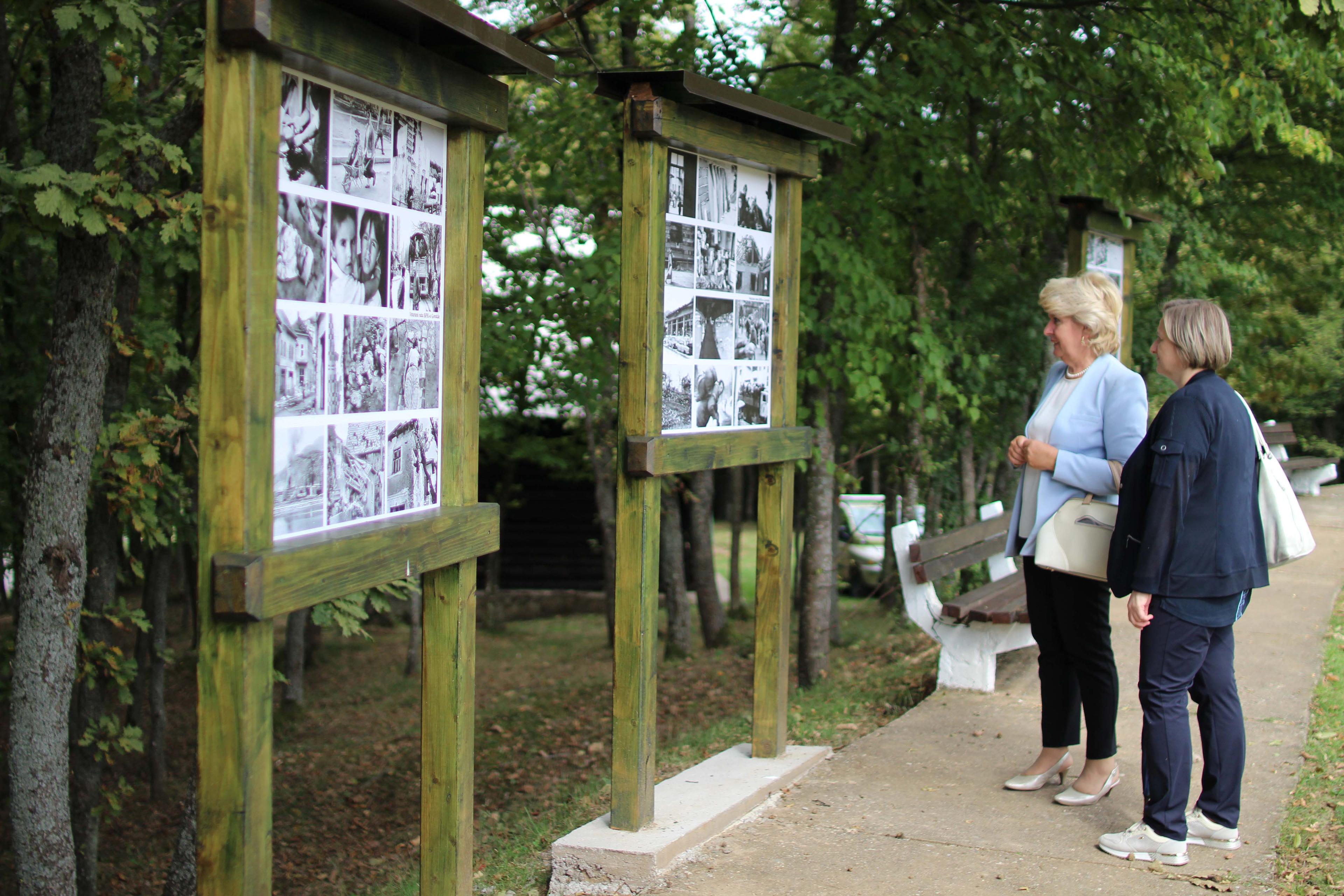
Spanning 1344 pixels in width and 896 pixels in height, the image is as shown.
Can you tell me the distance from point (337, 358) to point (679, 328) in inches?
65.6

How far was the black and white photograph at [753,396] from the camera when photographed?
183 inches

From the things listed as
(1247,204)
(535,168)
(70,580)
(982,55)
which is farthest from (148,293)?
(1247,204)

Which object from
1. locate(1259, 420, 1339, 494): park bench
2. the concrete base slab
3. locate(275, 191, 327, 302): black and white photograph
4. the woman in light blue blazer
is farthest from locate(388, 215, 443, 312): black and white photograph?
locate(1259, 420, 1339, 494): park bench

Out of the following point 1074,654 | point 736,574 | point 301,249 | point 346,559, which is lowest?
point 736,574

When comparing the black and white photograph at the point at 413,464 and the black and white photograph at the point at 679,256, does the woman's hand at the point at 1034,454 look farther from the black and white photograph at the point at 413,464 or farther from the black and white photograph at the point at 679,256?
the black and white photograph at the point at 413,464

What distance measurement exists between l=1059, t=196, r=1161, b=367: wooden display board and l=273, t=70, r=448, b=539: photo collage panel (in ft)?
18.1

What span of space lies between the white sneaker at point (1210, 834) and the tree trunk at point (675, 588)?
9.44 metres

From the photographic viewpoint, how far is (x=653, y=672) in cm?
412

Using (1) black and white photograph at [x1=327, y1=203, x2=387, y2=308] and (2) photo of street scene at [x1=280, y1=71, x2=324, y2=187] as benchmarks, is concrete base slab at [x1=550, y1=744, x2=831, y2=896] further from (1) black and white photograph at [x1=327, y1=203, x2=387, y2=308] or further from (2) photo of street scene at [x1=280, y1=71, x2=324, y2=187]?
(2) photo of street scene at [x1=280, y1=71, x2=324, y2=187]

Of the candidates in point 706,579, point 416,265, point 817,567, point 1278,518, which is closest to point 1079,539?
point 1278,518

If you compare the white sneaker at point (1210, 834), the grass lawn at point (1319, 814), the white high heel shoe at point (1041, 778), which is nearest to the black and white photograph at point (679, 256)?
the white high heel shoe at point (1041, 778)

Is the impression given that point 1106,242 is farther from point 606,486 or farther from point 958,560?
point 606,486

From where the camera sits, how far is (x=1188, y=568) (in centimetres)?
361

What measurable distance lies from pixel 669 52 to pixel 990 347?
3.83m
